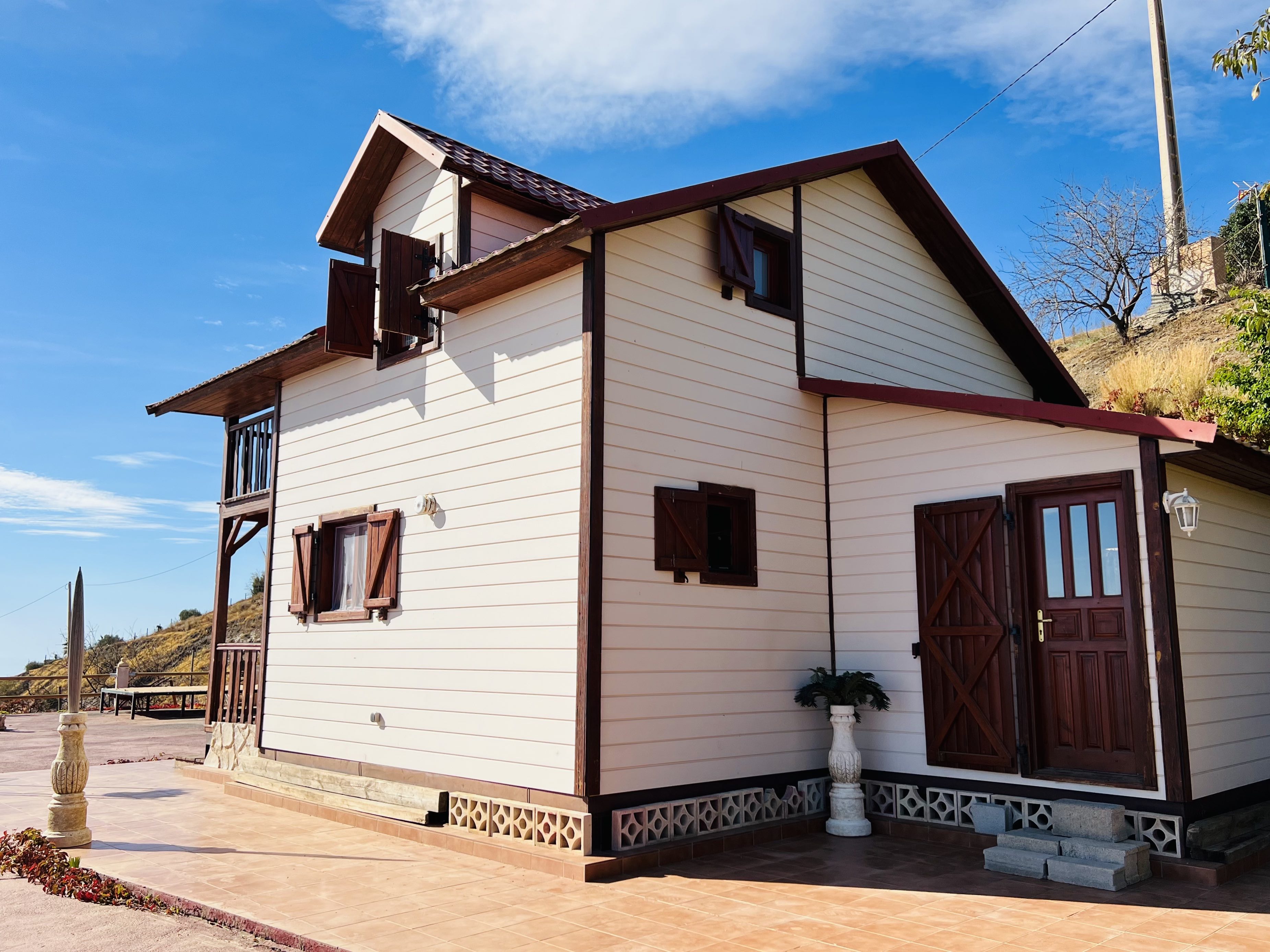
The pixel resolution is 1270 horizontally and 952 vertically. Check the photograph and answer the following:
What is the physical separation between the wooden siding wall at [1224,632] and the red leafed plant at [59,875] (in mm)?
6895

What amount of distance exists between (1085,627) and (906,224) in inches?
215

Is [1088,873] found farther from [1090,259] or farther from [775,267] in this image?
[1090,259]

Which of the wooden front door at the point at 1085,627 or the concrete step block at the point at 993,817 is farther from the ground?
the wooden front door at the point at 1085,627

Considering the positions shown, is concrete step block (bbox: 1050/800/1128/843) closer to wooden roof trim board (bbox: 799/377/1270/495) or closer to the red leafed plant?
wooden roof trim board (bbox: 799/377/1270/495)

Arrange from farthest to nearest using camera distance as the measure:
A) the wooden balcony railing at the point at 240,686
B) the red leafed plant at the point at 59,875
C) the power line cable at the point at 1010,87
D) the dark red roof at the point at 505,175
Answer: the power line cable at the point at 1010,87 < the wooden balcony railing at the point at 240,686 < the dark red roof at the point at 505,175 < the red leafed plant at the point at 59,875

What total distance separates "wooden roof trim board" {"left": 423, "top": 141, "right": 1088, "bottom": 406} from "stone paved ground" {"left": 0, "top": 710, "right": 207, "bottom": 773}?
8.70 meters

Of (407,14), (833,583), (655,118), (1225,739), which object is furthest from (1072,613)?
(407,14)

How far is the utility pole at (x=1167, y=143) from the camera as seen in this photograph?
22.5 metres

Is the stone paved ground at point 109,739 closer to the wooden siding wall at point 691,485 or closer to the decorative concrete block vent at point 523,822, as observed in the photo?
the decorative concrete block vent at point 523,822

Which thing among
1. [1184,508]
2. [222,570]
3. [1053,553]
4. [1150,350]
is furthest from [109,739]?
[1150,350]

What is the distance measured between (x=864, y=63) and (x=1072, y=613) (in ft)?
27.2

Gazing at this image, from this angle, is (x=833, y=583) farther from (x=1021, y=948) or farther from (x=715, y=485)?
(x=1021, y=948)

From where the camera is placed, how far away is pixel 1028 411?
6.95 meters

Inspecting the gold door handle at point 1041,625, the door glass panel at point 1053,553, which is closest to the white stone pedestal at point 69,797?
the gold door handle at point 1041,625
